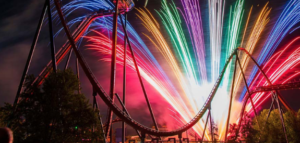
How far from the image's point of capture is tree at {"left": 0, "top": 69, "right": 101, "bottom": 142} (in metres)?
12.7

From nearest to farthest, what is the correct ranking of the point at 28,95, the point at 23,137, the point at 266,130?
1. the point at 23,137
2. the point at 28,95
3. the point at 266,130

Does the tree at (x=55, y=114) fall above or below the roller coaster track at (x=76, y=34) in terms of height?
below

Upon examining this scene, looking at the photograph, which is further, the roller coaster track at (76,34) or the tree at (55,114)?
the roller coaster track at (76,34)

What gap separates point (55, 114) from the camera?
42.4 feet

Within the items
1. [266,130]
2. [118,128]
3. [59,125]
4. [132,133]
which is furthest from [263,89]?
[132,133]

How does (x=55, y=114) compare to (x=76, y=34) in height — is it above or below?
below

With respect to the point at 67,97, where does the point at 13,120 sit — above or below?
below

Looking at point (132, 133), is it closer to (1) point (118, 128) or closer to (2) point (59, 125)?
(1) point (118, 128)

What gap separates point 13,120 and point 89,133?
183 inches

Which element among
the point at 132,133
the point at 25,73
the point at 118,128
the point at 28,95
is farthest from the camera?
the point at 132,133

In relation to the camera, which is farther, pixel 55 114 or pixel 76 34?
pixel 76 34

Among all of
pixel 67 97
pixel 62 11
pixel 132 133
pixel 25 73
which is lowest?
pixel 132 133

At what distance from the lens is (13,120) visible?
13.0 meters

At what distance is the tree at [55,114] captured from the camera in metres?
12.7
